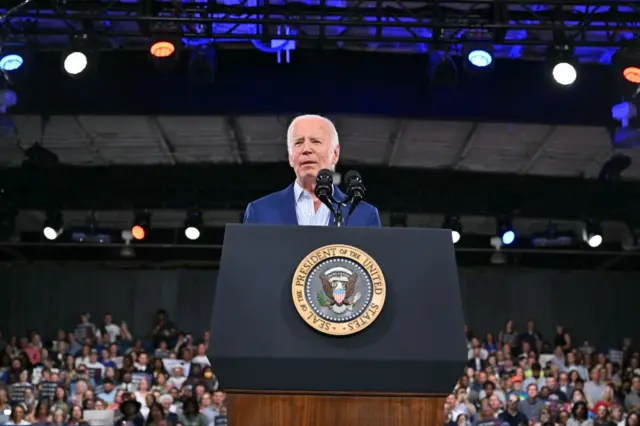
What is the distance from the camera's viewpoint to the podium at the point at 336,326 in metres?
2.82

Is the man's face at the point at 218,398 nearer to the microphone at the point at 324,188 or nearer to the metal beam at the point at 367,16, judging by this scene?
the metal beam at the point at 367,16

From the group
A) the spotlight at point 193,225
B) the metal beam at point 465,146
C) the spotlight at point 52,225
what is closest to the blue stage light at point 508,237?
the metal beam at point 465,146

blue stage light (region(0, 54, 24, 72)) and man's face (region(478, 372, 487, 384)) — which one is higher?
blue stage light (region(0, 54, 24, 72))

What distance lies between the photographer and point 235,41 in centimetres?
1379

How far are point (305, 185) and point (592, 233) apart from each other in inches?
637

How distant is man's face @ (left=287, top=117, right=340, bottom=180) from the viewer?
3.83 m

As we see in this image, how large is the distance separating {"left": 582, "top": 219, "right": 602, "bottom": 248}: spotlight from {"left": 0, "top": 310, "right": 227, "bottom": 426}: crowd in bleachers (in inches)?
308

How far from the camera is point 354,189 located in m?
3.32

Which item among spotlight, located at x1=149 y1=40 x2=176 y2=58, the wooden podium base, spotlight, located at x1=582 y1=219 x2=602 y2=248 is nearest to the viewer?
the wooden podium base

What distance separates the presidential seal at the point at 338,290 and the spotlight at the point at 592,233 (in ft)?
55.1

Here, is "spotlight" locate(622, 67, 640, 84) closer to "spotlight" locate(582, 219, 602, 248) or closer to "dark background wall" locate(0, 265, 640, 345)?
"spotlight" locate(582, 219, 602, 248)

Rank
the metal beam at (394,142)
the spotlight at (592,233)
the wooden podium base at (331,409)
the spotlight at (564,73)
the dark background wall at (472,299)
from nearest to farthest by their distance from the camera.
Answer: the wooden podium base at (331,409)
the spotlight at (564,73)
the metal beam at (394,142)
the spotlight at (592,233)
the dark background wall at (472,299)

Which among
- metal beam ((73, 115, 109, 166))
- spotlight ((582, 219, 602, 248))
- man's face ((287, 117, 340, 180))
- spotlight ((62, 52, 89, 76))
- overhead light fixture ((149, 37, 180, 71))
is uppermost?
metal beam ((73, 115, 109, 166))

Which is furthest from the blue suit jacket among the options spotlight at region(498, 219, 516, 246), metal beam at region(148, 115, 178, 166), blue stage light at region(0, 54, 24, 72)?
spotlight at region(498, 219, 516, 246)
